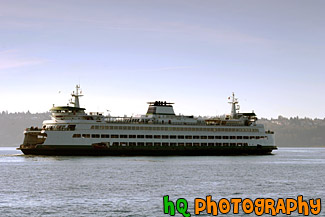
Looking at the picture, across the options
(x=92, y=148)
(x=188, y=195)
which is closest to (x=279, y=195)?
(x=188, y=195)

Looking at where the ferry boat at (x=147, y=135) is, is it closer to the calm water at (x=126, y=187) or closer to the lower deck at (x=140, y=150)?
the lower deck at (x=140, y=150)

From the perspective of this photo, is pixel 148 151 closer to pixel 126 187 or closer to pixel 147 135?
pixel 147 135

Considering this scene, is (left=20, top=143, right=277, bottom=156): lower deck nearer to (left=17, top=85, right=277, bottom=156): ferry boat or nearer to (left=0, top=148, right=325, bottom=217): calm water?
(left=17, top=85, right=277, bottom=156): ferry boat

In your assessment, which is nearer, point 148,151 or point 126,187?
point 126,187

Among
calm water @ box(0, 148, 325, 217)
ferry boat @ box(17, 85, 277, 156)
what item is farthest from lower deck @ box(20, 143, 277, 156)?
calm water @ box(0, 148, 325, 217)

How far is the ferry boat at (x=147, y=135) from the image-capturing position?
9612 cm

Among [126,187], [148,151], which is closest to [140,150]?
[148,151]

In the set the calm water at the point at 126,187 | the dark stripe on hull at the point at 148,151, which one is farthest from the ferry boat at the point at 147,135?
the calm water at the point at 126,187

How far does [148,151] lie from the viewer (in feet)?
336

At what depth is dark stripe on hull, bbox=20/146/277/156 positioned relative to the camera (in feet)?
311

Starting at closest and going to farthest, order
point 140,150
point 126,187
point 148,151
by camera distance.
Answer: point 126,187 < point 140,150 < point 148,151

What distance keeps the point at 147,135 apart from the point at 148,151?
3.09 metres

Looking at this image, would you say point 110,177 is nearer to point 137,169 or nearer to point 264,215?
point 137,169

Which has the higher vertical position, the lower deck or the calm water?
the lower deck
